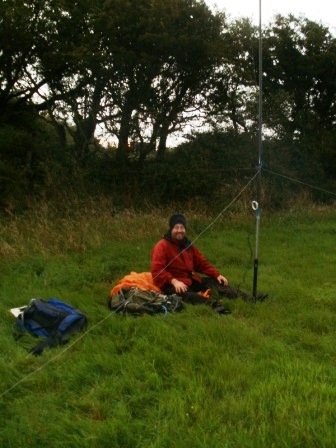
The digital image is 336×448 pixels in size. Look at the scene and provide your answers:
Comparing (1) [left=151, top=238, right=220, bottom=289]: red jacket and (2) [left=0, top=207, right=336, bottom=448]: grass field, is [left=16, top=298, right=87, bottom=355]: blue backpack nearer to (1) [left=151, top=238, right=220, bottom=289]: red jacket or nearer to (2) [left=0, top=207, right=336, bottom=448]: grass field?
(2) [left=0, top=207, right=336, bottom=448]: grass field

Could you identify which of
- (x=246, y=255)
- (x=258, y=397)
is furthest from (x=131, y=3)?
(x=258, y=397)

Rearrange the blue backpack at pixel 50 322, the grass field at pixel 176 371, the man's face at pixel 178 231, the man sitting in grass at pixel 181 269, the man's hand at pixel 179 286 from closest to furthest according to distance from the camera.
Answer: the grass field at pixel 176 371
the blue backpack at pixel 50 322
the man's hand at pixel 179 286
the man sitting in grass at pixel 181 269
the man's face at pixel 178 231

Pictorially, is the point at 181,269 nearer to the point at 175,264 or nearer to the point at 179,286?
the point at 175,264

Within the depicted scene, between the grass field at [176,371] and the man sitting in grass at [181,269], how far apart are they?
0.40 metres

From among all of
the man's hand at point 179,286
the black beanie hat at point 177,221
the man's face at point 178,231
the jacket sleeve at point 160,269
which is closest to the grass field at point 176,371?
the man's hand at point 179,286

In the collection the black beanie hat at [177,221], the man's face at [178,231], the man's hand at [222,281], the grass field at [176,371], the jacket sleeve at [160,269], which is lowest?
the grass field at [176,371]

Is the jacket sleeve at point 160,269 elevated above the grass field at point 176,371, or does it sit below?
above

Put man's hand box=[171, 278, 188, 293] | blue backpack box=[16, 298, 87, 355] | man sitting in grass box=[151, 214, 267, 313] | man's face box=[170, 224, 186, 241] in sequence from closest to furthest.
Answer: blue backpack box=[16, 298, 87, 355] < man's hand box=[171, 278, 188, 293] < man sitting in grass box=[151, 214, 267, 313] < man's face box=[170, 224, 186, 241]

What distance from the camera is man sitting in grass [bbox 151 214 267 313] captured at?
18.9 ft

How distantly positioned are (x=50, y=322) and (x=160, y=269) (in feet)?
5.35

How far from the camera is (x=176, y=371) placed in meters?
3.76

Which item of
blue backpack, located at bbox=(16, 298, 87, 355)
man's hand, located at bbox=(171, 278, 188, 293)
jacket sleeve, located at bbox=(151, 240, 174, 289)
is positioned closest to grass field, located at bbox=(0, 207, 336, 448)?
blue backpack, located at bbox=(16, 298, 87, 355)

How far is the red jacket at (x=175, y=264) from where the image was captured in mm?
5809

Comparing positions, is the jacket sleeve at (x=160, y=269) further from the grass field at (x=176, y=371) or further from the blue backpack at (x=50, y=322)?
the blue backpack at (x=50, y=322)
